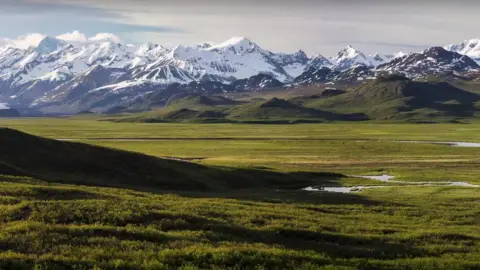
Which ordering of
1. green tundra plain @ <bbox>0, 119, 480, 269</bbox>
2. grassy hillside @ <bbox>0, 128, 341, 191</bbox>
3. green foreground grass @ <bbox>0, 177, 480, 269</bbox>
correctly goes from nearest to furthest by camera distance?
green foreground grass @ <bbox>0, 177, 480, 269</bbox> → green tundra plain @ <bbox>0, 119, 480, 269</bbox> → grassy hillside @ <bbox>0, 128, 341, 191</bbox>

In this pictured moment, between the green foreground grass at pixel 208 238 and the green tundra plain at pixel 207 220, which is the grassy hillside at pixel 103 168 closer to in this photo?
the green tundra plain at pixel 207 220

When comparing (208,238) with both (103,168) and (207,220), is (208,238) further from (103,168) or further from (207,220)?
(103,168)

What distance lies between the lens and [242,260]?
22.1 meters

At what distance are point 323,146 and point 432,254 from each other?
142 meters

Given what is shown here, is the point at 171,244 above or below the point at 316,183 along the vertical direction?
above

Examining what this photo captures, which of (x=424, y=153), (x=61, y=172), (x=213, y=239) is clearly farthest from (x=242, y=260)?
(x=424, y=153)

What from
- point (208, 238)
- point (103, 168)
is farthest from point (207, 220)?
point (103, 168)

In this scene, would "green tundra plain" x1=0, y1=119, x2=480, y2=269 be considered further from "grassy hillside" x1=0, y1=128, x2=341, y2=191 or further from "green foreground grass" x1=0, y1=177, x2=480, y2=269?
"grassy hillside" x1=0, y1=128, x2=341, y2=191

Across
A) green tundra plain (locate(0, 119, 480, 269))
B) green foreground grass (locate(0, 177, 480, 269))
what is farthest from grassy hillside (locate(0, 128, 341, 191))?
green foreground grass (locate(0, 177, 480, 269))

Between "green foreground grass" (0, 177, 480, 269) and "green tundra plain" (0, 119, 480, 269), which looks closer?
"green foreground grass" (0, 177, 480, 269)

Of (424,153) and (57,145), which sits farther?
(424,153)

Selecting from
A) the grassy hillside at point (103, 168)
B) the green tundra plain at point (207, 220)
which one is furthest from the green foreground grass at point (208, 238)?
the grassy hillside at point (103, 168)

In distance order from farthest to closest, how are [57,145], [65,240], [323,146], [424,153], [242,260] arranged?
[323,146], [424,153], [57,145], [65,240], [242,260]

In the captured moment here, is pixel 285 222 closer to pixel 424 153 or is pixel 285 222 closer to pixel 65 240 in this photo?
pixel 65 240
